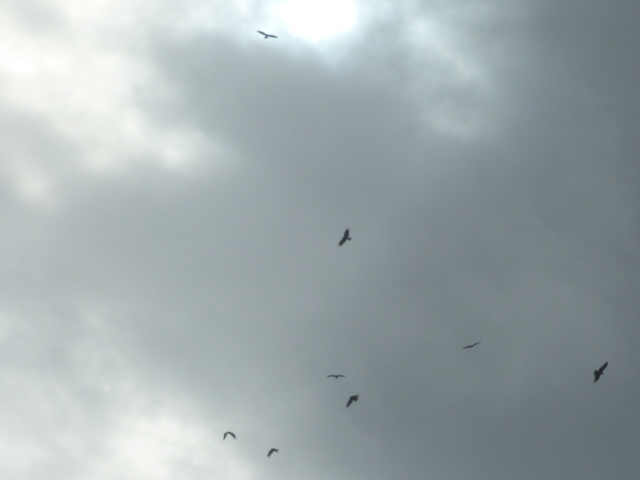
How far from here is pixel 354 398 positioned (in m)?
128
